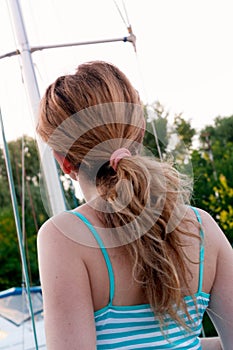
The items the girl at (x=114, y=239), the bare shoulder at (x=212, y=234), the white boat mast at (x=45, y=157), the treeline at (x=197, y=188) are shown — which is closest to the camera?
the girl at (x=114, y=239)

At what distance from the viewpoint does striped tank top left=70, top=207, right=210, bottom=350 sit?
3.49 ft

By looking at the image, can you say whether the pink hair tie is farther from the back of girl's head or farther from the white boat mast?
the white boat mast

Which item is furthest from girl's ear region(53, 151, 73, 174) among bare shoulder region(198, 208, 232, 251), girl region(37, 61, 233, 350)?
bare shoulder region(198, 208, 232, 251)

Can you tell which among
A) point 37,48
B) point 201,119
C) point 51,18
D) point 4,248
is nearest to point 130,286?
point 37,48

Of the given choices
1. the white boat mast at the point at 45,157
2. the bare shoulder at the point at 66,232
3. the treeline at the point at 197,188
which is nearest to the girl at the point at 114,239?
the bare shoulder at the point at 66,232

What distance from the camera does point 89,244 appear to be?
1.05 metres

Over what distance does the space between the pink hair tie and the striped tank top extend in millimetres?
106

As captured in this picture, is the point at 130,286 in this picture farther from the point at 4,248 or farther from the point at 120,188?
the point at 4,248

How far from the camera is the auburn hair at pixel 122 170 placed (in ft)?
3.53

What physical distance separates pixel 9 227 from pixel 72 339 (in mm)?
15718

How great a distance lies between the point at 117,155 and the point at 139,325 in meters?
0.29

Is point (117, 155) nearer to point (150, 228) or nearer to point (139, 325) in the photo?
point (150, 228)

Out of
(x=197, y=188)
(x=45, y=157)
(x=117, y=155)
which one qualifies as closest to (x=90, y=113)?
(x=117, y=155)

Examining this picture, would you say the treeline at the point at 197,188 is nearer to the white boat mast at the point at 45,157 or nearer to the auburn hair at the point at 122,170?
the white boat mast at the point at 45,157
